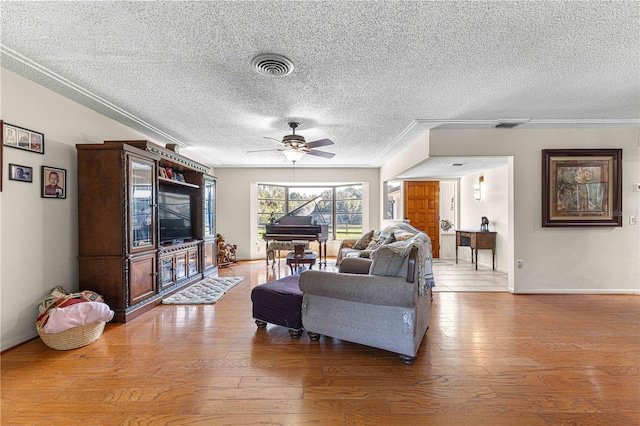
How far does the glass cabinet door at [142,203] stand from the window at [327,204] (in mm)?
4492

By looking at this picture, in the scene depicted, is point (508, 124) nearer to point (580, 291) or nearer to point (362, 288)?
point (580, 291)

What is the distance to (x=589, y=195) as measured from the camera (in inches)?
173

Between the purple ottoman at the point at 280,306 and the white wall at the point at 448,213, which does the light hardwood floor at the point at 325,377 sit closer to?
the purple ottoman at the point at 280,306

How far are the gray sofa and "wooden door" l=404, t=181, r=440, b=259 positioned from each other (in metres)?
5.33

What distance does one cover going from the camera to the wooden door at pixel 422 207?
7.81 m

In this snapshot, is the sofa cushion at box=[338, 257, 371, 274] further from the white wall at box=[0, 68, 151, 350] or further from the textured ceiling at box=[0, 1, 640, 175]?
the white wall at box=[0, 68, 151, 350]

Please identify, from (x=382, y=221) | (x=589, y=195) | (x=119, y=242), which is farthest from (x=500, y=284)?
(x=119, y=242)

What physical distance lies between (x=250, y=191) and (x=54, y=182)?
4806 millimetres

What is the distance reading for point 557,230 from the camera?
14.6 ft

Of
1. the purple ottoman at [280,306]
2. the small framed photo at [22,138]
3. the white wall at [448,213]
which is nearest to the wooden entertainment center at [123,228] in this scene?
the small framed photo at [22,138]

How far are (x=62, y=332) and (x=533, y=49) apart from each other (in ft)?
15.4

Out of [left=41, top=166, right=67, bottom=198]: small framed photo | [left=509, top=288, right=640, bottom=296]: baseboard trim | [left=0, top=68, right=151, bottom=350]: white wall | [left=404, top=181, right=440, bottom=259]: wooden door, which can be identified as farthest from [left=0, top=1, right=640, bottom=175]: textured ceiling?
[left=404, top=181, right=440, bottom=259]: wooden door

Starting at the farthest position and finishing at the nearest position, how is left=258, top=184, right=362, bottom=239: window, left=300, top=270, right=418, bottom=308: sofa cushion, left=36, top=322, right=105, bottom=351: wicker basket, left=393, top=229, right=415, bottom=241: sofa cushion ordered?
left=258, top=184, right=362, bottom=239: window → left=393, top=229, right=415, bottom=241: sofa cushion → left=36, top=322, right=105, bottom=351: wicker basket → left=300, top=270, right=418, bottom=308: sofa cushion

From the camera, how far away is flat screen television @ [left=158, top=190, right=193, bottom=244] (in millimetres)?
4402
